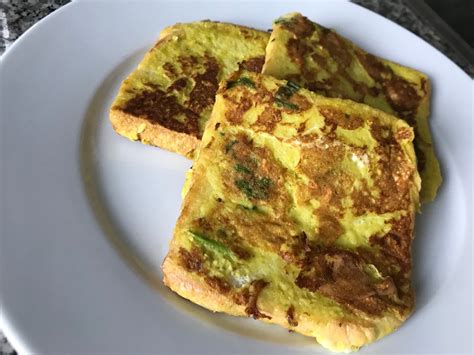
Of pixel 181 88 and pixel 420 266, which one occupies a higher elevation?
pixel 181 88

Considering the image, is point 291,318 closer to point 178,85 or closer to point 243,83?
point 243,83

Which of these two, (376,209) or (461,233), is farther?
(461,233)

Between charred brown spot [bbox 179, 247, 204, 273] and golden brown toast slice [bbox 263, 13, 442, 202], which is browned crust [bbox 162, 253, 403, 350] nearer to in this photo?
charred brown spot [bbox 179, 247, 204, 273]

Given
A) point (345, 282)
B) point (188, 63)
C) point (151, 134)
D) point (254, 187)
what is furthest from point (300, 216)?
point (188, 63)

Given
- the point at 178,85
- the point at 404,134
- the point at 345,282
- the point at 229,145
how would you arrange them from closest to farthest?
the point at 345,282 → the point at 229,145 → the point at 404,134 → the point at 178,85

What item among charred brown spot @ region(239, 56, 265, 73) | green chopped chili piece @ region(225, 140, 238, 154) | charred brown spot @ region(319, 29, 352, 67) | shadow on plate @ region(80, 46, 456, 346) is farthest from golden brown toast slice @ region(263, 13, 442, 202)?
green chopped chili piece @ region(225, 140, 238, 154)

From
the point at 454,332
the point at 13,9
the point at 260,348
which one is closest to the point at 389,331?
the point at 454,332

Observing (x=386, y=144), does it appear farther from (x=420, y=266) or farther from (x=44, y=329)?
(x=44, y=329)
